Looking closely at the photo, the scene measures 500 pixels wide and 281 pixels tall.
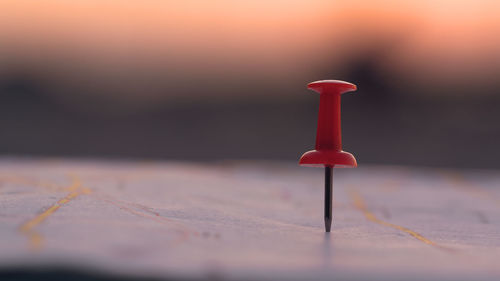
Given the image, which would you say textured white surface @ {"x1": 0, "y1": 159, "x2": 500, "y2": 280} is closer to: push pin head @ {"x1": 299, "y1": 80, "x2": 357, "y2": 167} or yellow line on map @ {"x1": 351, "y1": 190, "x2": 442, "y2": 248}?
yellow line on map @ {"x1": 351, "y1": 190, "x2": 442, "y2": 248}

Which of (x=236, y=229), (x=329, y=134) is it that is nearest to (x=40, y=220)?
(x=236, y=229)

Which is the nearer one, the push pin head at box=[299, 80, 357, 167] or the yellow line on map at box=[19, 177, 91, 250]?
the yellow line on map at box=[19, 177, 91, 250]

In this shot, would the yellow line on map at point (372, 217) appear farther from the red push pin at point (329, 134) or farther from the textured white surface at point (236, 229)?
the red push pin at point (329, 134)

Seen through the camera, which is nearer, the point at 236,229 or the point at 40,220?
the point at 40,220

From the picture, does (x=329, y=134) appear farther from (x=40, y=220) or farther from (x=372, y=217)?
(x=40, y=220)

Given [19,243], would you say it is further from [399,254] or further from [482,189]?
[482,189]

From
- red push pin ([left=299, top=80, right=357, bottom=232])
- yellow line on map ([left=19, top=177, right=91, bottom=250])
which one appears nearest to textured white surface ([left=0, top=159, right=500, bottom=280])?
yellow line on map ([left=19, top=177, right=91, bottom=250])

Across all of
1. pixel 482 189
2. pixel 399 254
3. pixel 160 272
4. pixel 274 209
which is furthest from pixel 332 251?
pixel 482 189
